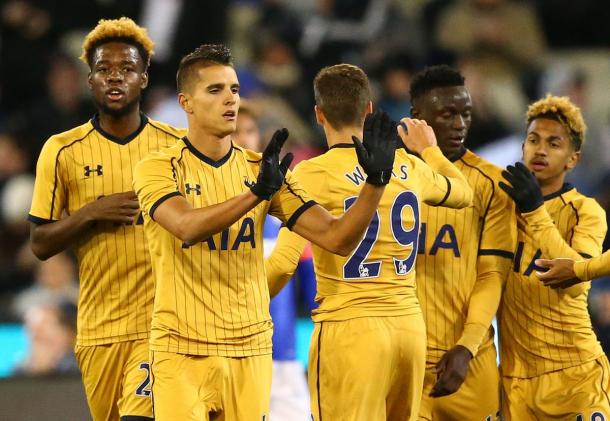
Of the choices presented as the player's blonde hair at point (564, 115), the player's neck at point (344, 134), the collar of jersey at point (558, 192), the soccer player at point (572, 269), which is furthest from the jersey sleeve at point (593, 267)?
the player's neck at point (344, 134)

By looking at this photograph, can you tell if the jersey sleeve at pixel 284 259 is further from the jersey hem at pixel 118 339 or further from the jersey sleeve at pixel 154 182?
the jersey sleeve at pixel 154 182

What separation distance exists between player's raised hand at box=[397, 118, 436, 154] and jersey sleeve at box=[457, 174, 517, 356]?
463mm

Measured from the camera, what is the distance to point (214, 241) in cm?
478

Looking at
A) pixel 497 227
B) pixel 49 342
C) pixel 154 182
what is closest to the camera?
pixel 154 182

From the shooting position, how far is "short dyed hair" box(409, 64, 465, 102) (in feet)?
18.9

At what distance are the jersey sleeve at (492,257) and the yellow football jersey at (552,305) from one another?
11 centimetres

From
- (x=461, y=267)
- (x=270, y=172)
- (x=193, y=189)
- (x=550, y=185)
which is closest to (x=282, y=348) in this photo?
(x=461, y=267)

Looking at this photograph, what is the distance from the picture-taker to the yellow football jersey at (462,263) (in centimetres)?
561

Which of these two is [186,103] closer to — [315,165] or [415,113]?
[315,165]

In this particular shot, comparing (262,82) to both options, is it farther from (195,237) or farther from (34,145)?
(195,237)

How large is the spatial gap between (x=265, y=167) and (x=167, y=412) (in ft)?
3.50

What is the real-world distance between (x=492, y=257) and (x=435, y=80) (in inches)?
36.3

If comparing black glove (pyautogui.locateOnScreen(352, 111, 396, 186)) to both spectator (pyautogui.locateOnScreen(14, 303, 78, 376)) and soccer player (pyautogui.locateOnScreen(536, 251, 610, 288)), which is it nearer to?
soccer player (pyautogui.locateOnScreen(536, 251, 610, 288))

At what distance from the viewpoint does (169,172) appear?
15.6 feet
